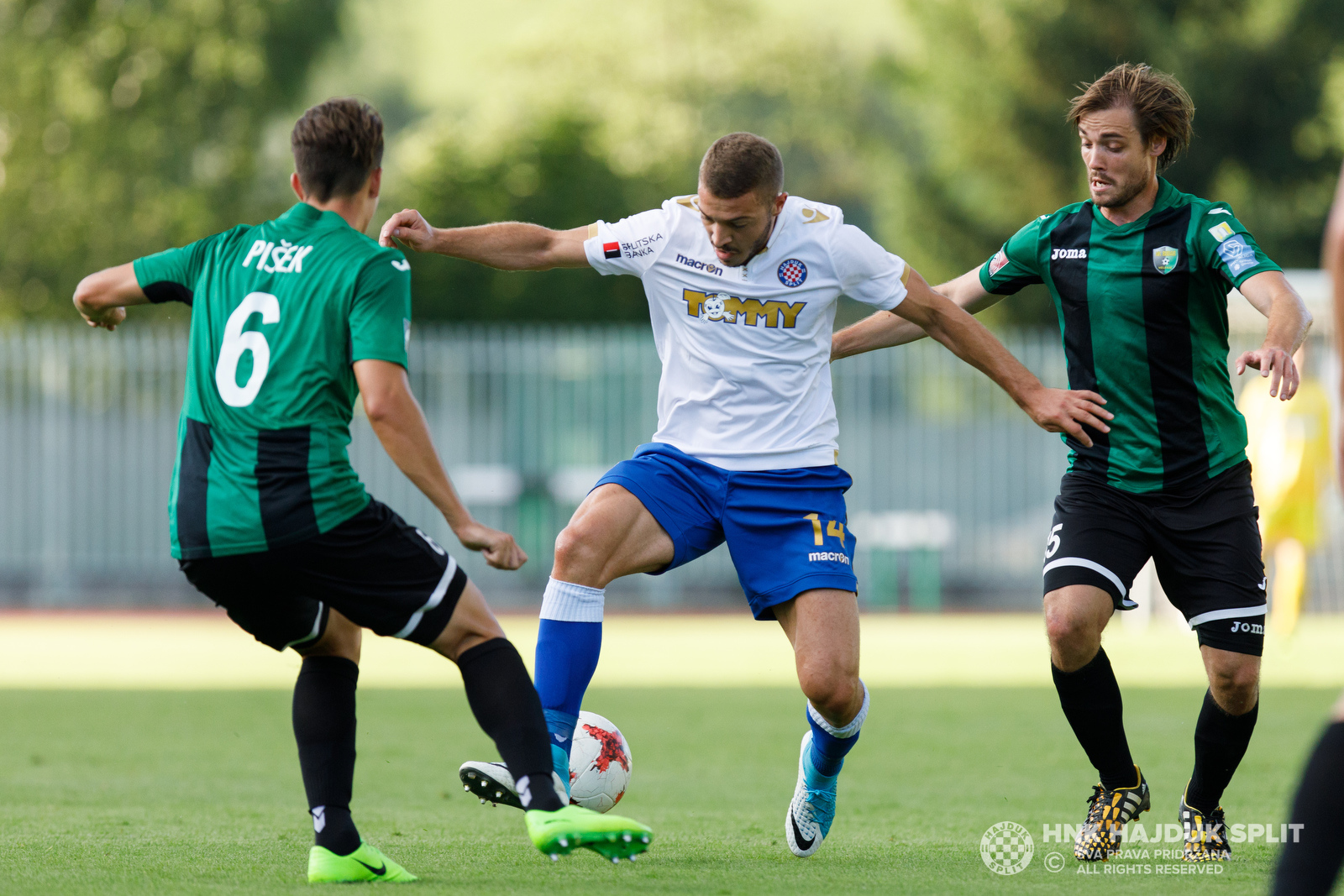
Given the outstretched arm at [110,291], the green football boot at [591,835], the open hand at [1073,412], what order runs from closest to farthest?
1. the green football boot at [591,835]
2. the outstretched arm at [110,291]
3. the open hand at [1073,412]

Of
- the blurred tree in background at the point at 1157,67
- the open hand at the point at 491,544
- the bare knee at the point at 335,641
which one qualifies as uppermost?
the blurred tree in background at the point at 1157,67

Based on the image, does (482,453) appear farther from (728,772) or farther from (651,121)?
(651,121)

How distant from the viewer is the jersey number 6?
4191mm

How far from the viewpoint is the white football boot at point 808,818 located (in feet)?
17.3

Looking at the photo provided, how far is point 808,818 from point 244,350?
248 cm

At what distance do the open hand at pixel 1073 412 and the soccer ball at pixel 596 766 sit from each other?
71.1 inches

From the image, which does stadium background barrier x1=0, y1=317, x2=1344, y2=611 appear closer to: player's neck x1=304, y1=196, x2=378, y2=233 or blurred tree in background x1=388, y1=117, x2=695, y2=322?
blurred tree in background x1=388, y1=117, x2=695, y2=322

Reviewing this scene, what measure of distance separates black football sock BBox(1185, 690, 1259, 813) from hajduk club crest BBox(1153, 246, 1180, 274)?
145 centimetres

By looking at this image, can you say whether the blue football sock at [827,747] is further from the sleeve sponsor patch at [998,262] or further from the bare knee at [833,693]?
the sleeve sponsor patch at [998,262]

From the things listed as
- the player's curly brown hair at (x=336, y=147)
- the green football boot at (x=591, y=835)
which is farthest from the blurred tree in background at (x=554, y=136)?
the green football boot at (x=591, y=835)

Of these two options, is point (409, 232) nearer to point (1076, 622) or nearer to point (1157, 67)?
point (1076, 622)

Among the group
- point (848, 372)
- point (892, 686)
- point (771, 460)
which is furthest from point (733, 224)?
point (848, 372)

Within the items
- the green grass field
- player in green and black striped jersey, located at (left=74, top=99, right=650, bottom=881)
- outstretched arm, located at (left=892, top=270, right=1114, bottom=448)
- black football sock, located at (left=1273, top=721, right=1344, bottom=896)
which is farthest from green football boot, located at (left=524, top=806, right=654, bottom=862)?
outstretched arm, located at (left=892, top=270, right=1114, bottom=448)

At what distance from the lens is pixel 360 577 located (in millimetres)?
4188
